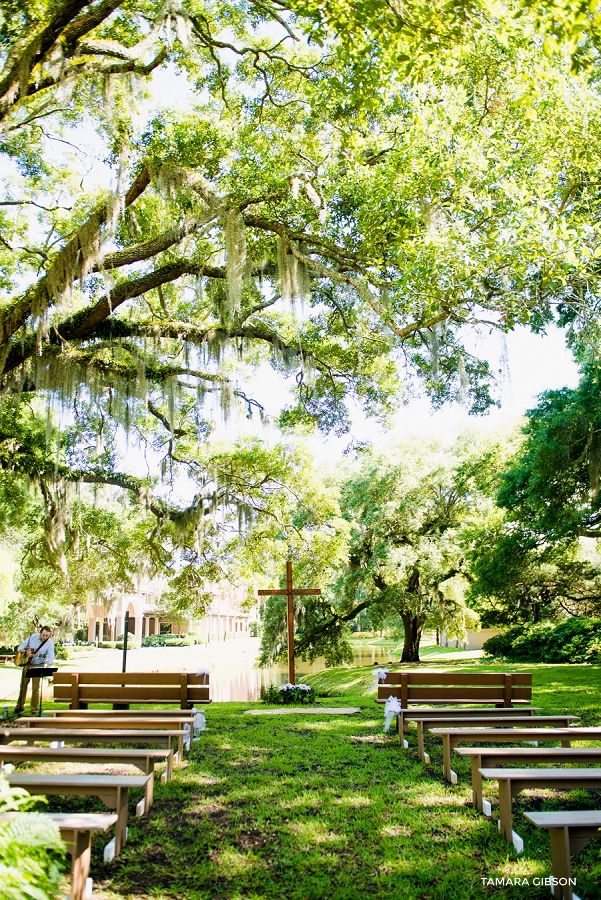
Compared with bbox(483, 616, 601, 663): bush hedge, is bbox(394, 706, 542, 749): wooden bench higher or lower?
higher

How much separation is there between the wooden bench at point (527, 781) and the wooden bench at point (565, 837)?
0.52 meters

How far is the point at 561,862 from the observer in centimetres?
277

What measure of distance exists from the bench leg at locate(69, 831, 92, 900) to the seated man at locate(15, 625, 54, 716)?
5.31 m

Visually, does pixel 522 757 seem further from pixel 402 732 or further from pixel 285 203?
pixel 285 203

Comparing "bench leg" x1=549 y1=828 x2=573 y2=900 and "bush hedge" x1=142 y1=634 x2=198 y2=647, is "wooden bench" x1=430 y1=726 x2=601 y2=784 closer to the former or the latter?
"bench leg" x1=549 y1=828 x2=573 y2=900

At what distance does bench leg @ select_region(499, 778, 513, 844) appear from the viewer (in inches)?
136

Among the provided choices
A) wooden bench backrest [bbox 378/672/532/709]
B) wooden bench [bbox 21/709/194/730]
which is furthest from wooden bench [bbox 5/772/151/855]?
wooden bench backrest [bbox 378/672/532/709]

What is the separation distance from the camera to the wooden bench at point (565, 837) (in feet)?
8.89

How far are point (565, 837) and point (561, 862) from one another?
13 cm

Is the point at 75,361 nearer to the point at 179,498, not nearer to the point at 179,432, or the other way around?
the point at 179,432

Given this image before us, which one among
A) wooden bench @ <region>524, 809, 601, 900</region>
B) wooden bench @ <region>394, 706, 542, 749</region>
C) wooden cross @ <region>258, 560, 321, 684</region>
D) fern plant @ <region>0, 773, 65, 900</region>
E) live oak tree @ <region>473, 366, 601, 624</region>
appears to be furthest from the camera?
live oak tree @ <region>473, 366, 601, 624</region>

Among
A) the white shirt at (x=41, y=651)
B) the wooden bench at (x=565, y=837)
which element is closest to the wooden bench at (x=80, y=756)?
the wooden bench at (x=565, y=837)

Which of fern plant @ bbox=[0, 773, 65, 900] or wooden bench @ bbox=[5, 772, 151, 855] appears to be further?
wooden bench @ bbox=[5, 772, 151, 855]

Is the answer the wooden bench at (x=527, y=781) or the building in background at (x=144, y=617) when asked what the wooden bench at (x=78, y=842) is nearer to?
the wooden bench at (x=527, y=781)
